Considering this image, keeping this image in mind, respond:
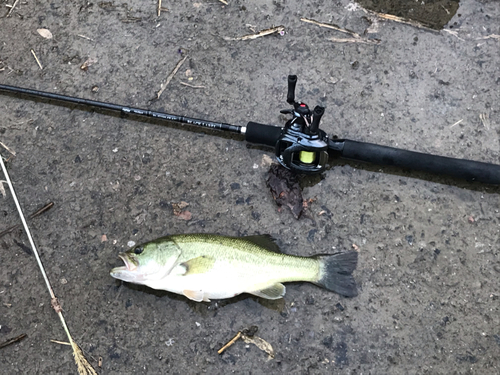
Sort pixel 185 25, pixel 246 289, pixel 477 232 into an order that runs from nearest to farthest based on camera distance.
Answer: pixel 246 289, pixel 477 232, pixel 185 25

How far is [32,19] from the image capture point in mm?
3916

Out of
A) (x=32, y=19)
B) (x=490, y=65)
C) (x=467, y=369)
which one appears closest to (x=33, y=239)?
(x=32, y=19)

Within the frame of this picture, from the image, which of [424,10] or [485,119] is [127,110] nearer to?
[424,10]

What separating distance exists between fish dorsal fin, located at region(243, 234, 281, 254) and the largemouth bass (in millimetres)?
75

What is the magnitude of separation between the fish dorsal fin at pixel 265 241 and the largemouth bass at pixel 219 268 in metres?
0.08

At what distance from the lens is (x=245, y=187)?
11.0 ft

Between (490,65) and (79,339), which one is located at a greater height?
(490,65)

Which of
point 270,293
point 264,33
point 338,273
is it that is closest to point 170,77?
point 264,33

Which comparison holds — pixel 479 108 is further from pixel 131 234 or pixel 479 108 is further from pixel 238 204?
pixel 131 234

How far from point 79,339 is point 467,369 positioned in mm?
2830

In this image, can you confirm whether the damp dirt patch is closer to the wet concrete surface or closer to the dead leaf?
the wet concrete surface

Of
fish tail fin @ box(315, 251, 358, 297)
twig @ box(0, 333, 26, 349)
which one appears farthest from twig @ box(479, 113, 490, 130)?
twig @ box(0, 333, 26, 349)

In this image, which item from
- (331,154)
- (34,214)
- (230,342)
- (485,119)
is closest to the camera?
(230,342)

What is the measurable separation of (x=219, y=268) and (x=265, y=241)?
1.38 ft
